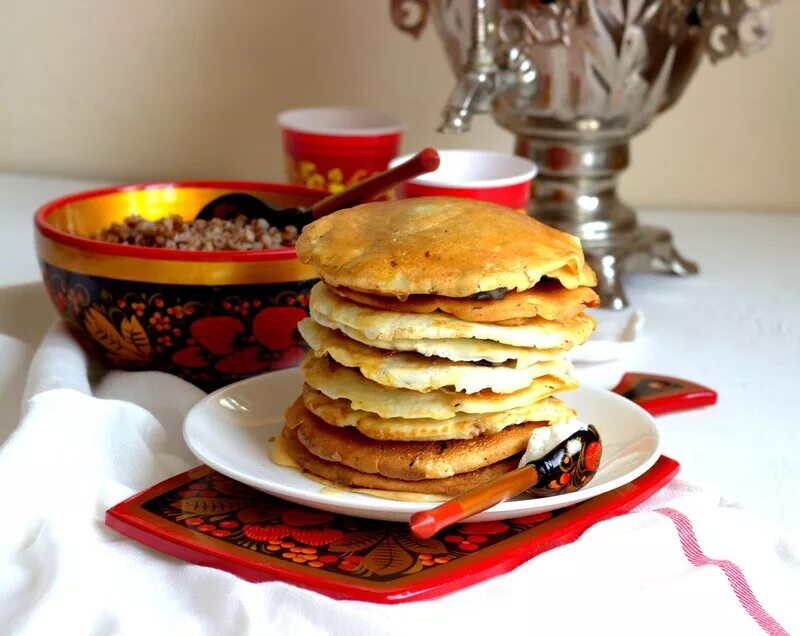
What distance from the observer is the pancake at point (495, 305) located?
0.66m

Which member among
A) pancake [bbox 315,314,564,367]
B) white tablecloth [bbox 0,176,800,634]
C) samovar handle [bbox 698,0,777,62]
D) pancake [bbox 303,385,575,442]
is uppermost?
samovar handle [bbox 698,0,777,62]

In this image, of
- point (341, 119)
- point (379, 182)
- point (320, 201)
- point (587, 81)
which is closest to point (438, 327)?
point (379, 182)

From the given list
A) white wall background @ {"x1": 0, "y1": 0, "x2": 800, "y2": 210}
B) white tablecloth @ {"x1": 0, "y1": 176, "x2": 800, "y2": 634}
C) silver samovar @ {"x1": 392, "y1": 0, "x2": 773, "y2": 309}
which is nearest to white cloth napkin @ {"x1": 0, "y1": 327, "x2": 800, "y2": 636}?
white tablecloth @ {"x1": 0, "y1": 176, "x2": 800, "y2": 634}

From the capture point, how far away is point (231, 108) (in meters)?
1.67

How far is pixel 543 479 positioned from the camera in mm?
662

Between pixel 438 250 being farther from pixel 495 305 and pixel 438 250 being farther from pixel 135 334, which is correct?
pixel 135 334

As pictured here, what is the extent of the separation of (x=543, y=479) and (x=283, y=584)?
166 millimetres

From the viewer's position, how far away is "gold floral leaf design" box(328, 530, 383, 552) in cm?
63

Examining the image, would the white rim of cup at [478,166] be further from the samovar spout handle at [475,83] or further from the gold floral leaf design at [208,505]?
the gold floral leaf design at [208,505]

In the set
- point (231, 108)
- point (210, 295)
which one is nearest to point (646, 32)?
point (210, 295)

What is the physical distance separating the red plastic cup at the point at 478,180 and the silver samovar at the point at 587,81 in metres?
0.05

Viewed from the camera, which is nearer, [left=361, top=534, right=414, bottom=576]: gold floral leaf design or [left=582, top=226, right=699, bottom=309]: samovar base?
[left=361, top=534, right=414, bottom=576]: gold floral leaf design

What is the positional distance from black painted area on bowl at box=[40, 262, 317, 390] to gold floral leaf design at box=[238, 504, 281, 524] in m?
0.21

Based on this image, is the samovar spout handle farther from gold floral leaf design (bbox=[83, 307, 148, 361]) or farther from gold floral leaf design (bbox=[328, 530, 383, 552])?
gold floral leaf design (bbox=[328, 530, 383, 552])
